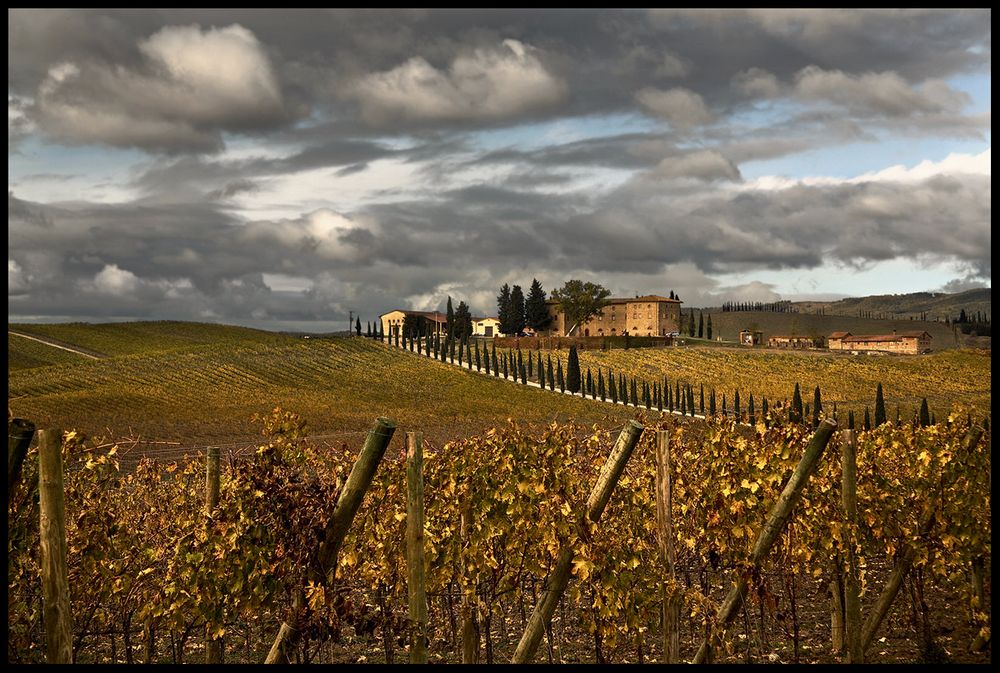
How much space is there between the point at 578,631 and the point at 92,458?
249 inches

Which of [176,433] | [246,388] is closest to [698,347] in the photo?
[246,388]

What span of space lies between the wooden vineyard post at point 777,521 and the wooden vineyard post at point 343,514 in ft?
10.4

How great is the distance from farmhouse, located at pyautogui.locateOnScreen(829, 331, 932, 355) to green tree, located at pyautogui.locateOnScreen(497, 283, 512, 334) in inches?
1785

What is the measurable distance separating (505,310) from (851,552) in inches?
4527

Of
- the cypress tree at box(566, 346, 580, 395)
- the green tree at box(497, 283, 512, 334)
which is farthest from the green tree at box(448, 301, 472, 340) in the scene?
the cypress tree at box(566, 346, 580, 395)

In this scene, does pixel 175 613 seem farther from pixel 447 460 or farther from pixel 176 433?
pixel 176 433

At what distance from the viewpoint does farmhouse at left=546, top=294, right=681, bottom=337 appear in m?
140

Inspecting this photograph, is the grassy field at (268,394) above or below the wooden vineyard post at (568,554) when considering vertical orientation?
below

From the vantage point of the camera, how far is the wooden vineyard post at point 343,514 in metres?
5.29

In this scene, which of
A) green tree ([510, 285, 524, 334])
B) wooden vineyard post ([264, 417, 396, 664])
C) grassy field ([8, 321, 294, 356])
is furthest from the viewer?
green tree ([510, 285, 524, 334])

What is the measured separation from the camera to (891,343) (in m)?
111

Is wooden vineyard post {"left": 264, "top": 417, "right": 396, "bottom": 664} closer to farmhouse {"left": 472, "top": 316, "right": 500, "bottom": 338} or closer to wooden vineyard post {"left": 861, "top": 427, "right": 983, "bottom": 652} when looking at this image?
wooden vineyard post {"left": 861, "top": 427, "right": 983, "bottom": 652}

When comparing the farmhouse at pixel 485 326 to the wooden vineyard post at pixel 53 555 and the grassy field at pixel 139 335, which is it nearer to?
the grassy field at pixel 139 335

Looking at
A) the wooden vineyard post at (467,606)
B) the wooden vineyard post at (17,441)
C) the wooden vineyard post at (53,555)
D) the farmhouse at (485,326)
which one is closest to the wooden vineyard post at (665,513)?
the wooden vineyard post at (467,606)
